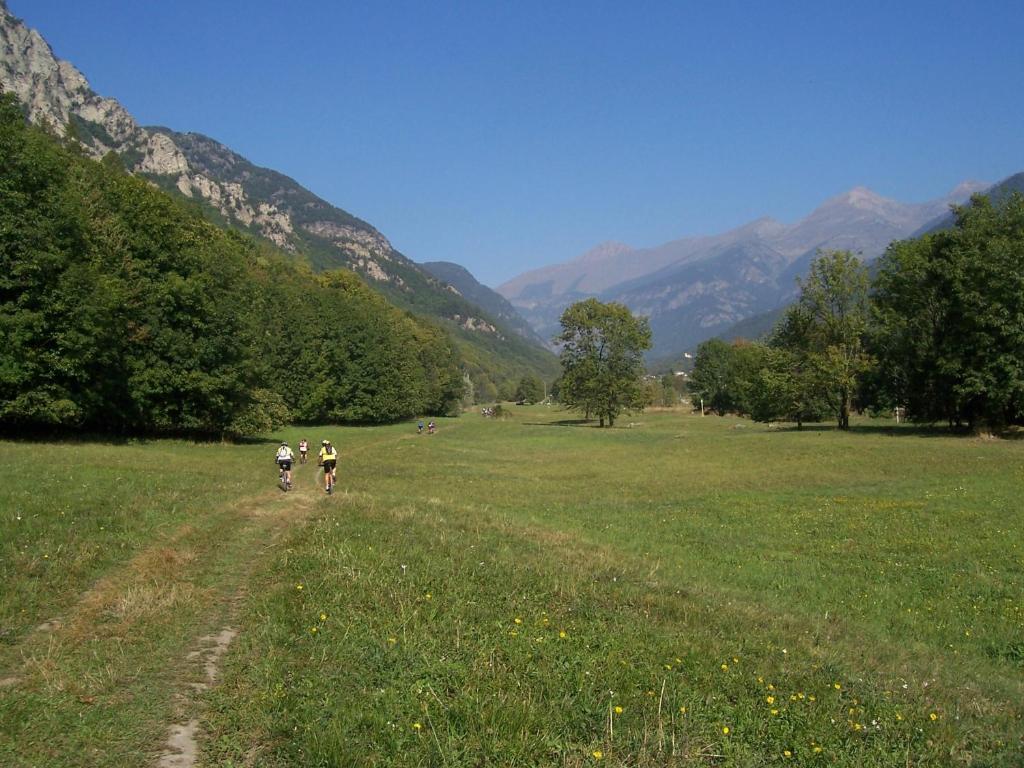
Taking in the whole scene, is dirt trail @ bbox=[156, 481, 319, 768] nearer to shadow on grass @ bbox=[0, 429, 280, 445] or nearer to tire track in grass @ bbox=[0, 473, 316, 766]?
tire track in grass @ bbox=[0, 473, 316, 766]

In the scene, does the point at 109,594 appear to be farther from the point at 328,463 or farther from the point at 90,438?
the point at 90,438

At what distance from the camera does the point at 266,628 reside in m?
9.49

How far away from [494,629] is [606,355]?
81.1 m

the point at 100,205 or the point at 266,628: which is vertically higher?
the point at 100,205

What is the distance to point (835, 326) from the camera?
216 ft

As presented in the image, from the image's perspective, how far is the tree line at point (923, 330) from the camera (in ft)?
156

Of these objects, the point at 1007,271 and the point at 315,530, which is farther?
the point at 1007,271

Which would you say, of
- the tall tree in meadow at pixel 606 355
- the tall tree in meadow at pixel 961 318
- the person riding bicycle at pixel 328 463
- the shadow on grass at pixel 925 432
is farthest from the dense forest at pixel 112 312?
the tall tree in meadow at pixel 961 318

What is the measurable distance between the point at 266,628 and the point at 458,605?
8.86 ft

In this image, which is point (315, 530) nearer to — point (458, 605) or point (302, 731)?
point (458, 605)

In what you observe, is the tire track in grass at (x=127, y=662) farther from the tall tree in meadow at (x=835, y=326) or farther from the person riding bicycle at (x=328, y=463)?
the tall tree in meadow at (x=835, y=326)

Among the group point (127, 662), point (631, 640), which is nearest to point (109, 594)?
point (127, 662)

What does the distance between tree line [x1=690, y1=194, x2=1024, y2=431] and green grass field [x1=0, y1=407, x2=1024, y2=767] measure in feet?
92.1

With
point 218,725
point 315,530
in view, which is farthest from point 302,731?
point 315,530
